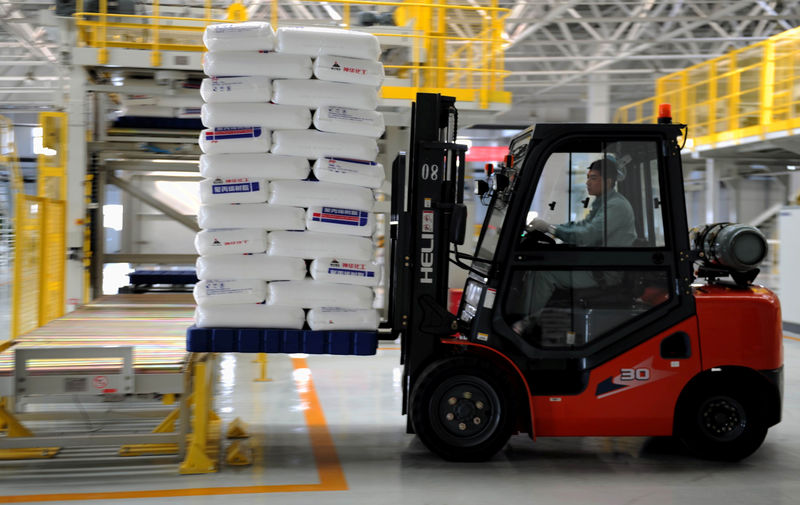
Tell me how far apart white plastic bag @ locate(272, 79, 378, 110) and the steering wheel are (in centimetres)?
134

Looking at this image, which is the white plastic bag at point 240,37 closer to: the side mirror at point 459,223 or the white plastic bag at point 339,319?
the side mirror at point 459,223

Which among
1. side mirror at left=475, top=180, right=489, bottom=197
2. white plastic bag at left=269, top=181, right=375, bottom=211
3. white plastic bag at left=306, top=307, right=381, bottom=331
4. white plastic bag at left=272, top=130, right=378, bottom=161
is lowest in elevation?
white plastic bag at left=306, top=307, right=381, bottom=331

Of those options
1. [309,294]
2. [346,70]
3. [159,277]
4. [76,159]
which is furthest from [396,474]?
[159,277]

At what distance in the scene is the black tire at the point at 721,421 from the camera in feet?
16.2

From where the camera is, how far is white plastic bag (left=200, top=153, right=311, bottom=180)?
182 inches

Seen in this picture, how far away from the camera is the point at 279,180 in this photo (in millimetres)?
4695

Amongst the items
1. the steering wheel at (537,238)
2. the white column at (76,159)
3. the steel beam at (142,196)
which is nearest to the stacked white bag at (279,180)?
the steering wheel at (537,238)

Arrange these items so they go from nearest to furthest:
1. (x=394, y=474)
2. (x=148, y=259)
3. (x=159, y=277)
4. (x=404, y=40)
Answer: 1. (x=394, y=474)
2. (x=404, y=40)
3. (x=148, y=259)
4. (x=159, y=277)

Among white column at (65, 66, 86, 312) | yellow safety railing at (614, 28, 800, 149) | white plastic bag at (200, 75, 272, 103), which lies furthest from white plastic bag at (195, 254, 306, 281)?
yellow safety railing at (614, 28, 800, 149)

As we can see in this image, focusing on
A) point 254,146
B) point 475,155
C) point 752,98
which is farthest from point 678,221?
point 475,155

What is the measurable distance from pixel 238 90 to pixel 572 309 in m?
2.44

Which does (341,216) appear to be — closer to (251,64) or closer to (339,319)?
(339,319)

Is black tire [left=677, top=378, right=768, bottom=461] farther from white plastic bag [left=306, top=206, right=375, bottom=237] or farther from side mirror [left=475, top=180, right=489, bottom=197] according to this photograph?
white plastic bag [left=306, top=206, right=375, bottom=237]

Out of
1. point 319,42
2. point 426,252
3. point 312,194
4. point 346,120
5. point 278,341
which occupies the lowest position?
point 278,341
